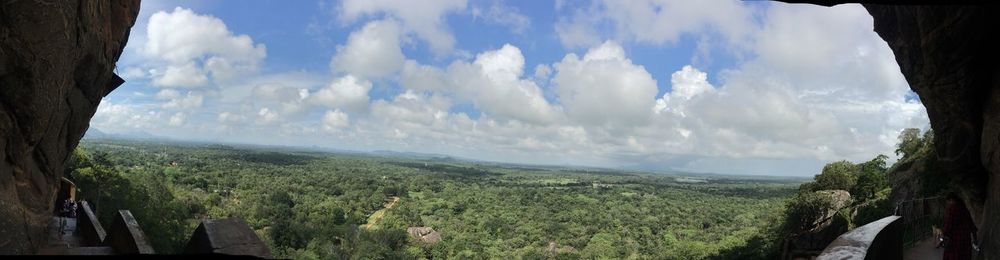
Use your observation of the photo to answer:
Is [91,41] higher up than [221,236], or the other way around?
[91,41]

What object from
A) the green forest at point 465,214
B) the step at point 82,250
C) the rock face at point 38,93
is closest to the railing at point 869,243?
the green forest at point 465,214

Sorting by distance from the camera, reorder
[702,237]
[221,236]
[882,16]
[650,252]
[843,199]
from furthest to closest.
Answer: [702,237], [650,252], [843,199], [882,16], [221,236]

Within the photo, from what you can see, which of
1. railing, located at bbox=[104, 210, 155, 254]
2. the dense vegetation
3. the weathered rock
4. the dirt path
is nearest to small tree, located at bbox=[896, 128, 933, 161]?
the dense vegetation

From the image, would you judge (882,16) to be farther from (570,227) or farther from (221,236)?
(570,227)

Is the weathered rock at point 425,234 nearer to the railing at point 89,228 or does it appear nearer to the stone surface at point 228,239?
the railing at point 89,228

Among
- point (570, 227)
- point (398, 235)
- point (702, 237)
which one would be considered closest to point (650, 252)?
point (702, 237)
